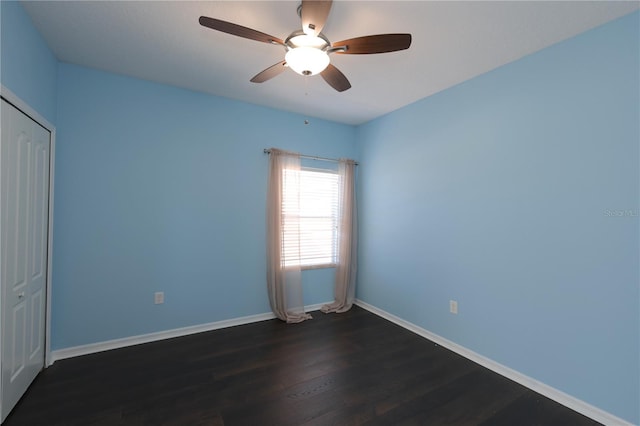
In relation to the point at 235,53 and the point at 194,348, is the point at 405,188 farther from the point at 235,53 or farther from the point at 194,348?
the point at 194,348

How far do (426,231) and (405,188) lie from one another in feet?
1.93

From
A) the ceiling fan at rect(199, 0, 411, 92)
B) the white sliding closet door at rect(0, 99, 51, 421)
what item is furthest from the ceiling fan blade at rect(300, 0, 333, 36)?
the white sliding closet door at rect(0, 99, 51, 421)

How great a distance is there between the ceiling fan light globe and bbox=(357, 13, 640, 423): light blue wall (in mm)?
1722

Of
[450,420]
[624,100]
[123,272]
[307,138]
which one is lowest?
[450,420]

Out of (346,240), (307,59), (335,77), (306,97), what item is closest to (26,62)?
(307,59)

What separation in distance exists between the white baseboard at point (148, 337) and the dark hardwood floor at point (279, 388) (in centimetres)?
8

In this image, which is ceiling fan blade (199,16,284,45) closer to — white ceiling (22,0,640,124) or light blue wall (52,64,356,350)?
white ceiling (22,0,640,124)

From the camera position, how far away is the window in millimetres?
3467

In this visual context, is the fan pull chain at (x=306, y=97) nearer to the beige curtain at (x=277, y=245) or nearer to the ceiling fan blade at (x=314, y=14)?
the beige curtain at (x=277, y=245)

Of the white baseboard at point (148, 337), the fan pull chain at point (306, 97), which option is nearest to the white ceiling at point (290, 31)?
the fan pull chain at point (306, 97)

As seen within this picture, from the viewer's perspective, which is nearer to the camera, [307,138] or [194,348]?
[194,348]

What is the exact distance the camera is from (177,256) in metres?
2.89

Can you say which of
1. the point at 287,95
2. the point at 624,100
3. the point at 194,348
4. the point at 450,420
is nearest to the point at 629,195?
the point at 624,100

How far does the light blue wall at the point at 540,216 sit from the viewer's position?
1771 mm
